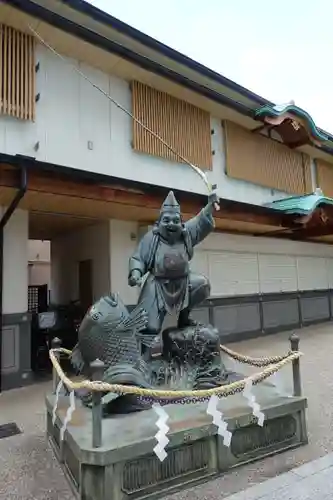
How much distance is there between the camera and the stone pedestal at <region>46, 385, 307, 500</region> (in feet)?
9.47

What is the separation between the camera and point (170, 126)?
30.6ft

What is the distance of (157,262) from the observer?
4.48 m

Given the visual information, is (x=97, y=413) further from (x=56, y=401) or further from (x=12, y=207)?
(x=12, y=207)

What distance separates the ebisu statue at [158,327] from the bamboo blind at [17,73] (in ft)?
13.7

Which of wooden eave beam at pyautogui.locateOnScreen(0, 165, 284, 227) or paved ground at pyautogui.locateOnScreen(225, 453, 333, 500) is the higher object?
wooden eave beam at pyautogui.locateOnScreen(0, 165, 284, 227)

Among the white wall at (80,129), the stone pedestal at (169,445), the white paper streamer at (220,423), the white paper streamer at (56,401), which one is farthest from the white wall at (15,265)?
the white paper streamer at (220,423)

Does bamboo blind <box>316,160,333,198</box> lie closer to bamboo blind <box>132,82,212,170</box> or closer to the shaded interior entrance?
bamboo blind <box>132,82,212,170</box>

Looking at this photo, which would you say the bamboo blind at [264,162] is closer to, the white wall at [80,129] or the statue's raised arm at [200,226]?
the white wall at [80,129]

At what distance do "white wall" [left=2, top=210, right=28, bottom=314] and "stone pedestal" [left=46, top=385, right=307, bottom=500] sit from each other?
3.12 m

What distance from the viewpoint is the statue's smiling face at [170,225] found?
4.46 metres

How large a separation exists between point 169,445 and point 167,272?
1879 millimetres

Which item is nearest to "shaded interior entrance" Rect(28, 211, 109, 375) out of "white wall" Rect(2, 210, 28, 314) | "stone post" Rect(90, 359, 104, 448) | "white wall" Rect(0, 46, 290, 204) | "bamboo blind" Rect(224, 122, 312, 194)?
"white wall" Rect(2, 210, 28, 314)

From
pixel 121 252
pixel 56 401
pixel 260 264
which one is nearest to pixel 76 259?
pixel 121 252

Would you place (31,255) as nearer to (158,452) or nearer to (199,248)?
(199,248)
